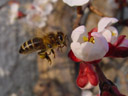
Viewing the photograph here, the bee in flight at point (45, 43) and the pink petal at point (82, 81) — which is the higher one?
the bee in flight at point (45, 43)

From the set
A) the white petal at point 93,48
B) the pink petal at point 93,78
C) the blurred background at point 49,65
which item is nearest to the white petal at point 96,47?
the white petal at point 93,48

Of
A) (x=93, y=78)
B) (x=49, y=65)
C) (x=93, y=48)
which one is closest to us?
(x=93, y=48)

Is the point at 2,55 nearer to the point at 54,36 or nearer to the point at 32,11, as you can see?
the point at 32,11

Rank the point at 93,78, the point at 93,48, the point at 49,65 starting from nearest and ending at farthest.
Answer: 1. the point at 93,48
2. the point at 93,78
3. the point at 49,65

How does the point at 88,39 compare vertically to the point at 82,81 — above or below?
above

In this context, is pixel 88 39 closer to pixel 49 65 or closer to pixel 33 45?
pixel 33 45

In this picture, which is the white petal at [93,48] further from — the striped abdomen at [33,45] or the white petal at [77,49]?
the striped abdomen at [33,45]

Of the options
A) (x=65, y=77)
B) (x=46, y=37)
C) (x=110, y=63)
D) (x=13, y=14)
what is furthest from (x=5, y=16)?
(x=46, y=37)

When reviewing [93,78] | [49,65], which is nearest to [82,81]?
[93,78]
